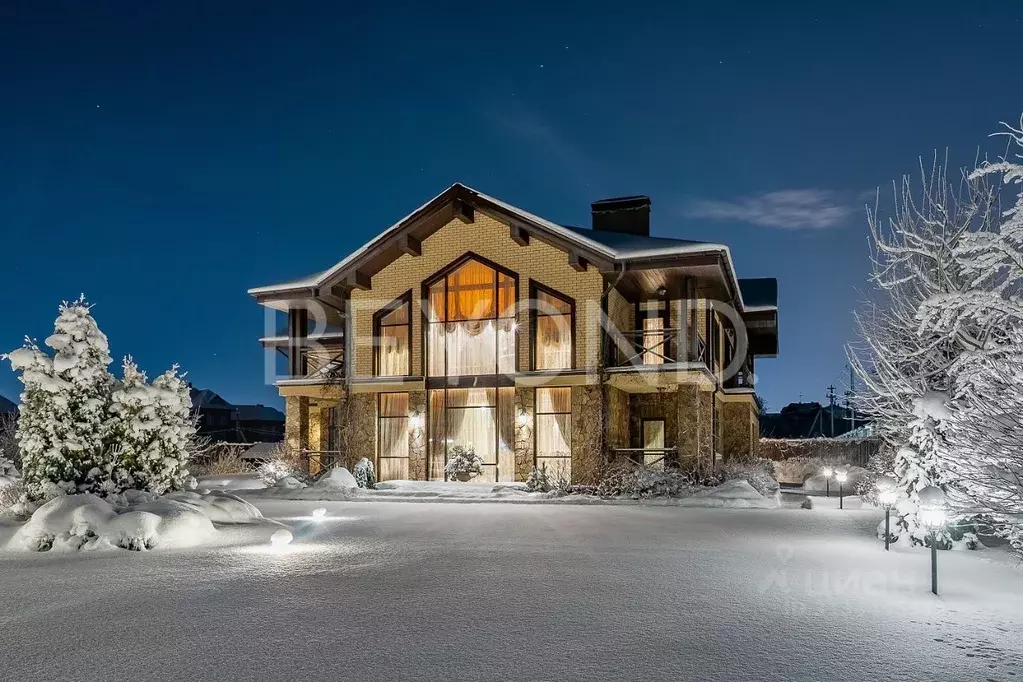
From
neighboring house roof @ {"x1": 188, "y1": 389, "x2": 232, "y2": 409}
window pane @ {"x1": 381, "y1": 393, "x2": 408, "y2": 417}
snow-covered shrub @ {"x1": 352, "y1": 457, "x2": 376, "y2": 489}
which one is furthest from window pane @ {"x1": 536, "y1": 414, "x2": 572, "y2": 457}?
neighboring house roof @ {"x1": 188, "y1": 389, "x2": 232, "y2": 409}

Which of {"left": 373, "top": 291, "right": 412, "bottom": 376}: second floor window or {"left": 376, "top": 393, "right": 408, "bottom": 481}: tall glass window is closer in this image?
{"left": 376, "top": 393, "right": 408, "bottom": 481}: tall glass window

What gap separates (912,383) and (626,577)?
19.5ft

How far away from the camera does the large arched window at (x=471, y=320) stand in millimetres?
23125

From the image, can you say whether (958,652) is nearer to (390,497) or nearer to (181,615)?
(181,615)

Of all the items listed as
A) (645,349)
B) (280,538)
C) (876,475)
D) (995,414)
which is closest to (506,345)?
(645,349)

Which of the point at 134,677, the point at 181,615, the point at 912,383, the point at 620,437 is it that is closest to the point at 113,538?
the point at 181,615

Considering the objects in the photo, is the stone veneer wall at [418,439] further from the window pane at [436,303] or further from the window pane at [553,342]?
the window pane at [553,342]

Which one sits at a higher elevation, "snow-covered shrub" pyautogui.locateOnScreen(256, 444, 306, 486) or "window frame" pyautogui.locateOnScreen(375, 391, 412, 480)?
"window frame" pyautogui.locateOnScreen(375, 391, 412, 480)

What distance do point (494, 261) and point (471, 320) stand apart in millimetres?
1774

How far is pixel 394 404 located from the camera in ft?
79.4

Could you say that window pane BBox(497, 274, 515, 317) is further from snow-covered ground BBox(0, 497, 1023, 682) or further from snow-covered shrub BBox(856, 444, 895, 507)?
snow-covered ground BBox(0, 497, 1023, 682)

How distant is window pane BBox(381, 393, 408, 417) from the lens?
24109 millimetres

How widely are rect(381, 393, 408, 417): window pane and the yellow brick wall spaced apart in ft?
2.97

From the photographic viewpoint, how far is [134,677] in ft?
17.2
